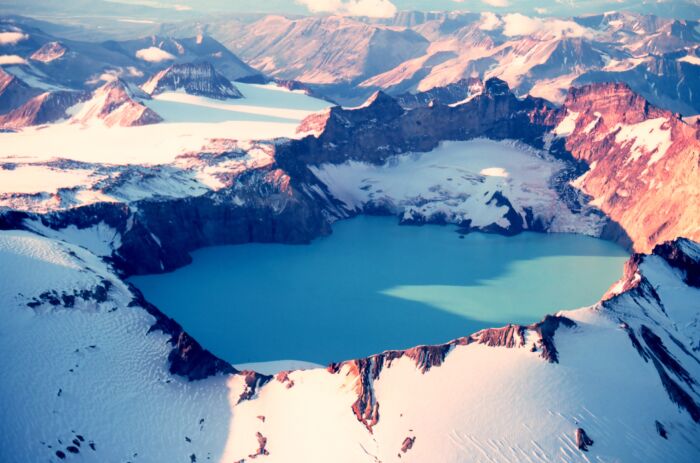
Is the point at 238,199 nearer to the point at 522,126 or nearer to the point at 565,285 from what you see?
the point at 565,285

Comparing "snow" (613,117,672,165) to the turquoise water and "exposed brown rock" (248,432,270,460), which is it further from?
"exposed brown rock" (248,432,270,460)

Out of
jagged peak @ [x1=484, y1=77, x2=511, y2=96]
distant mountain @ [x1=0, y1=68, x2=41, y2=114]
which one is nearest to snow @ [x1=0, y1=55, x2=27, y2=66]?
distant mountain @ [x1=0, y1=68, x2=41, y2=114]

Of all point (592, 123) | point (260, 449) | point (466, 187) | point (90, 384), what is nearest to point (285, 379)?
point (260, 449)

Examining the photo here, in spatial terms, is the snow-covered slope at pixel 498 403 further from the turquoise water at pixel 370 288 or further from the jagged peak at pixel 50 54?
the jagged peak at pixel 50 54

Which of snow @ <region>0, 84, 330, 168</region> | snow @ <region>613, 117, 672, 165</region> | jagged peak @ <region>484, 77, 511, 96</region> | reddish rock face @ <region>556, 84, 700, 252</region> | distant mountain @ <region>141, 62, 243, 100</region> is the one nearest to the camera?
reddish rock face @ <region>556, 84, 700, 252</region>

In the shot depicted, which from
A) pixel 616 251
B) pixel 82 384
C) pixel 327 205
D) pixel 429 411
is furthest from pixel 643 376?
pixel 327 205
